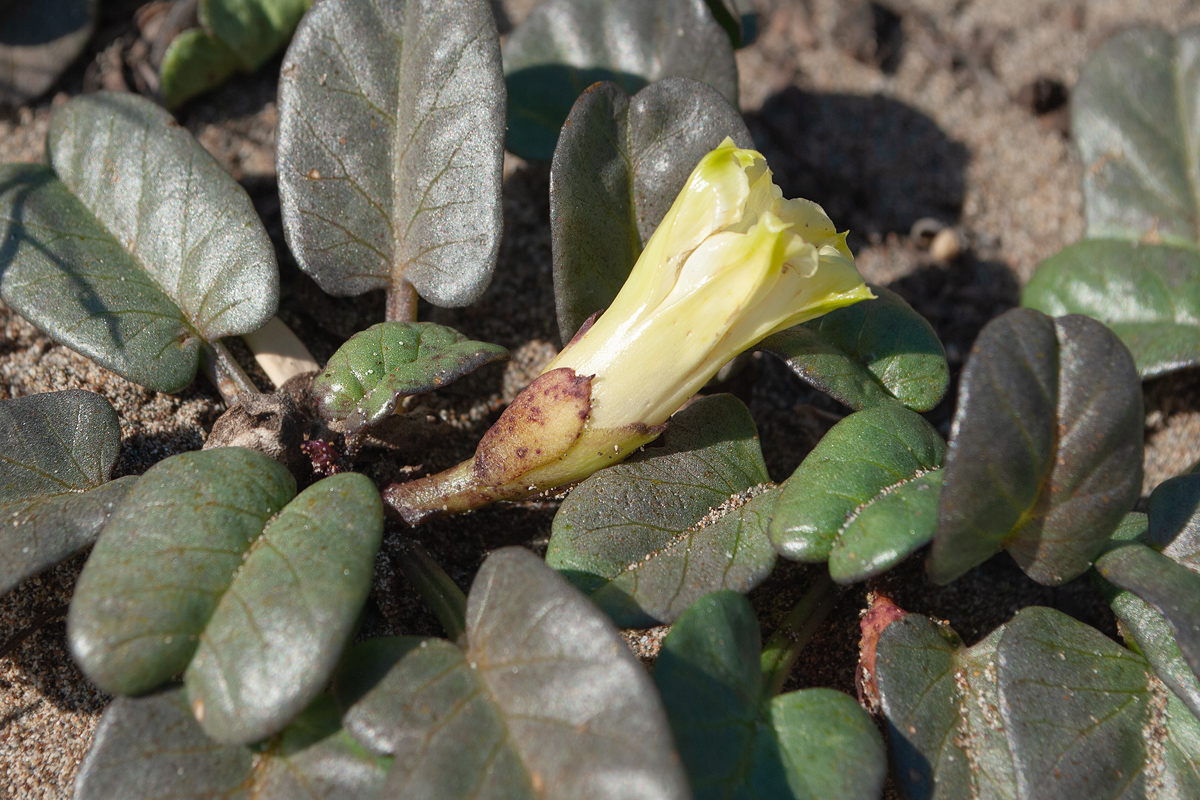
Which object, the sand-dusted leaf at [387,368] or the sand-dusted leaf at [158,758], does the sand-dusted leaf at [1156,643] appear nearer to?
the sand-dusted leaf at [387,368]

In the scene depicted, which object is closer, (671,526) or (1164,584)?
(1164,584)

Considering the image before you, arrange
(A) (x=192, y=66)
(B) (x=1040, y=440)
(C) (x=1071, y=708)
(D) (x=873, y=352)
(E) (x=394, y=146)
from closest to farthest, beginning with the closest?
1. (B) (x=1040, y=440)
2. (C) (x=1071, y=708)
3. (D) (x=873, y=352)
4. (E) (x=394, y=146)
5. (A) (x=192, y=66)

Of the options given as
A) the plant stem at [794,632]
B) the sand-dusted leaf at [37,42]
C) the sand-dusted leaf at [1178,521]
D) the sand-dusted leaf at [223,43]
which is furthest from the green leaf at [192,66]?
the sand-dusted leaf at [1178,521]

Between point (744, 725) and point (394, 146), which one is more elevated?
point (394, 146)

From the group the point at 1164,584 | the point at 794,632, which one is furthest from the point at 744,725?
the point at 1164,584

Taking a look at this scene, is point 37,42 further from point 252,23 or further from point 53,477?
point 53,477

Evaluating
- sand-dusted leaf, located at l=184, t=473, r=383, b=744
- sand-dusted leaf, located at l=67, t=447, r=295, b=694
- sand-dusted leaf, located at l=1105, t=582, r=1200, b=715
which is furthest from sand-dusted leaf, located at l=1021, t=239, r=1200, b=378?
sand-dusted leaf, located at l=67, t=447, r=295, b=694
